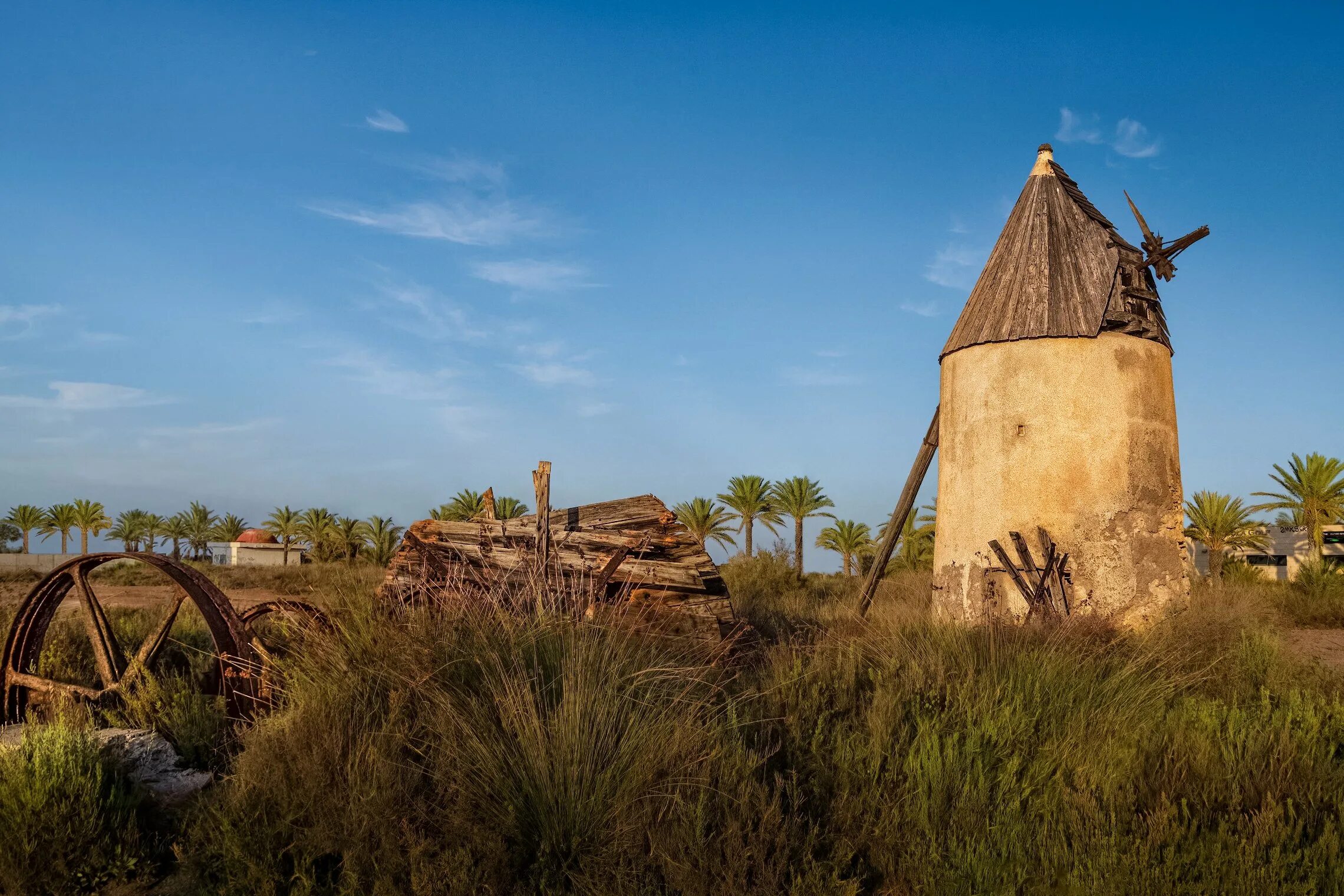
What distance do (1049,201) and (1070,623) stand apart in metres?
6.61

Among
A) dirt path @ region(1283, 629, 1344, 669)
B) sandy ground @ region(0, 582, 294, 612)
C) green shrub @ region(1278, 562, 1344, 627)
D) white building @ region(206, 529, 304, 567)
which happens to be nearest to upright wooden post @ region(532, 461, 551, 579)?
dirt path @ region(1283, 629, 1344, 669)

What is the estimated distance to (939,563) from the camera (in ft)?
41.7

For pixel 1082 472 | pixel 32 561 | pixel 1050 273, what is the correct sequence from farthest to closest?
pixel 32 561 < pixel 1050 273 < pixel 1082 472

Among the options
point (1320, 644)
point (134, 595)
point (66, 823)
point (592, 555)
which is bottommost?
point (134, 595)

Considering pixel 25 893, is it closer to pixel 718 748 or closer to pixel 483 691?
pixel 483 691

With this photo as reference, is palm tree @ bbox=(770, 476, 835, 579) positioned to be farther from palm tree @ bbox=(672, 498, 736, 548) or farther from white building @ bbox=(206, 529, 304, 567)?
white building @ bbox=(206, 529, 304, 567)

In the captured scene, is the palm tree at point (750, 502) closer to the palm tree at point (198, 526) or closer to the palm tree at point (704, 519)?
the palm tree at point (704, 519)

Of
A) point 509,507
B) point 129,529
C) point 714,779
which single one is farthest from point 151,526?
point 714,779

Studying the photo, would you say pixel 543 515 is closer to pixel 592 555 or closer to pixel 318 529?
pixel 592 555

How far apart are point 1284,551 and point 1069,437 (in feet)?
110

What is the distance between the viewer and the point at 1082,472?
1121 centimetres

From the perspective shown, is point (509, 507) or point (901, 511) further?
point (509, 507)

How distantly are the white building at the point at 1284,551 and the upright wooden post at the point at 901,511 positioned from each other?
26.2m

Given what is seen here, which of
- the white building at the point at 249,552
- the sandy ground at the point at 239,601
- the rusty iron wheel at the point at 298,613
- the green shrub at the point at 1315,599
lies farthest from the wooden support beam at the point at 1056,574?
the white building at the point at 249,552
